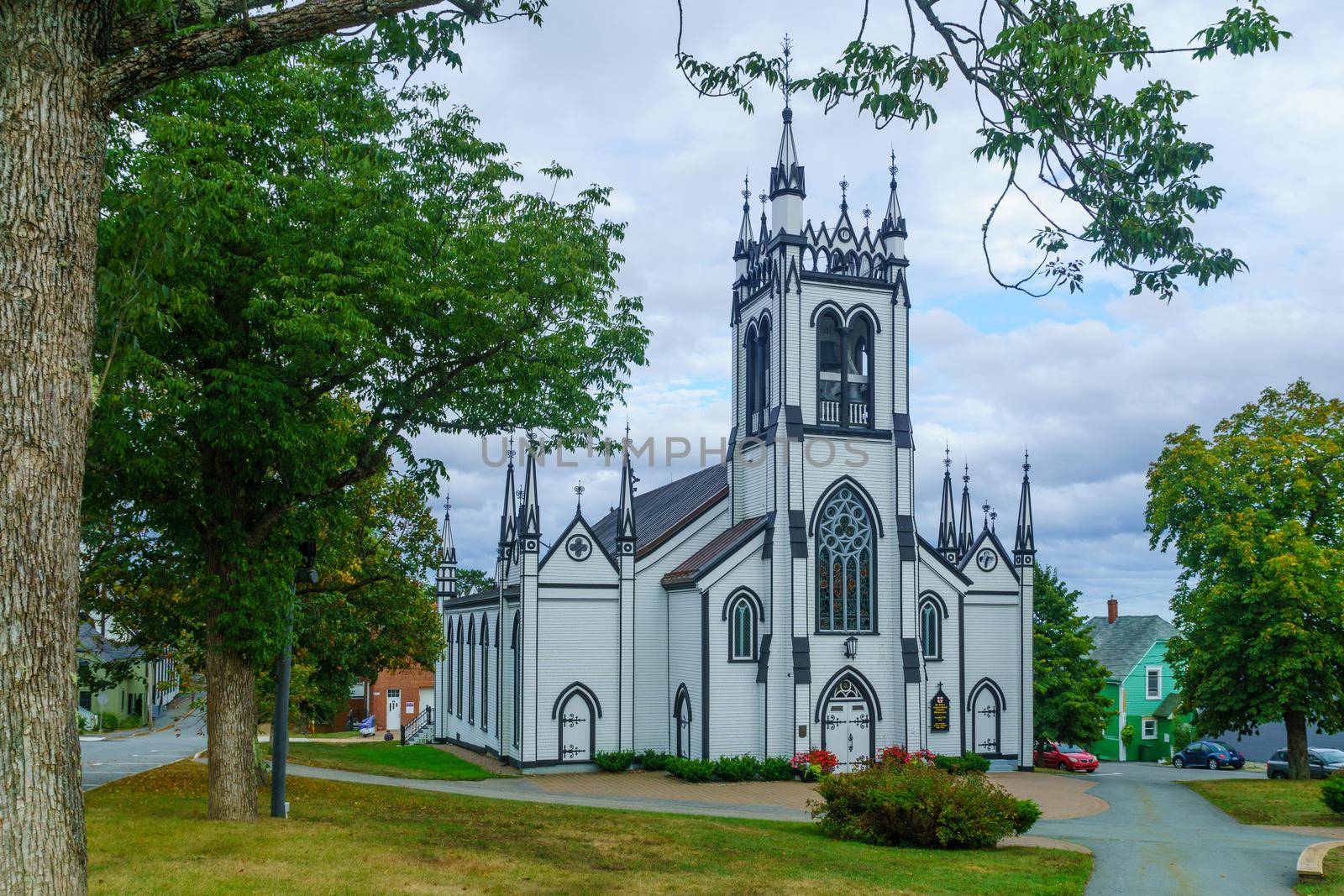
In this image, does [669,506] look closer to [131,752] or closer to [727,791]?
[727,791]

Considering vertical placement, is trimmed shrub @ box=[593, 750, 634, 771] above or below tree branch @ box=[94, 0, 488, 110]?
below

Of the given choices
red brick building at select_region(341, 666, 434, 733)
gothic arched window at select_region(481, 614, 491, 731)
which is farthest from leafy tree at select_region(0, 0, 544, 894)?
red brick building at select_region(341, 666, 434, 733)

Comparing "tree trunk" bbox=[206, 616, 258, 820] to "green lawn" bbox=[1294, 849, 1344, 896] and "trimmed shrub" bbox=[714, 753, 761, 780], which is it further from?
"trimmed shrub" bbox=[714, 753, 761, 780]

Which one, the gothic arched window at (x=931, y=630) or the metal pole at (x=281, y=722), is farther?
the gothic arched window at (x=931, y=630)

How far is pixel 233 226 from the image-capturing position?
43.7ft

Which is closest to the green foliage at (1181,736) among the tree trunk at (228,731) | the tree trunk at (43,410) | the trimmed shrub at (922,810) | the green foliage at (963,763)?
the green foliage at (963,763)

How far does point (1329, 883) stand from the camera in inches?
563

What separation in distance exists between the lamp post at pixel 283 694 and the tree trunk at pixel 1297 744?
28946mm

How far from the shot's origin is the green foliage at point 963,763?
32.4 metres

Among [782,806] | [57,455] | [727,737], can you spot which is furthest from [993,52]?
[727,737]

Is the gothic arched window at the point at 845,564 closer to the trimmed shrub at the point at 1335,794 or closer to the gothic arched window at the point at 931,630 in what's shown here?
the gothic arched window at the point at 931,630

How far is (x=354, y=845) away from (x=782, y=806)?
13.7m

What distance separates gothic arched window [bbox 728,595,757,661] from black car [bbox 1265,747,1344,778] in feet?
64.5

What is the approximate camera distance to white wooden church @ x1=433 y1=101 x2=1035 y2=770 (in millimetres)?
32125
